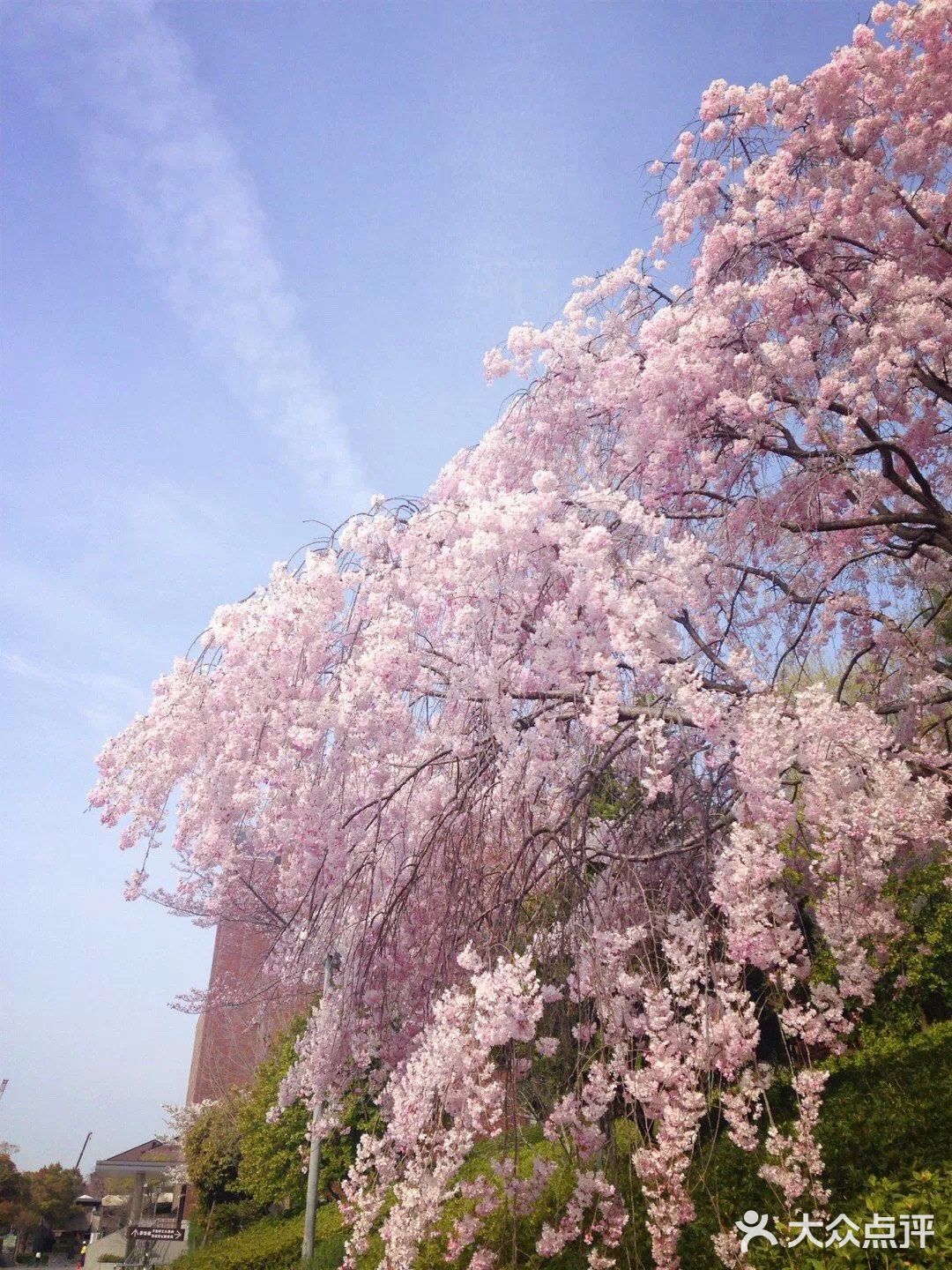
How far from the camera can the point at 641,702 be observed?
5434 mm

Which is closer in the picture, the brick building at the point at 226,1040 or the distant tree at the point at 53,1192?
the brick building at the point at 226,1040

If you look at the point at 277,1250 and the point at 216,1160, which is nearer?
the point at 277,1250

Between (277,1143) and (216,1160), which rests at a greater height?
(277,1143)

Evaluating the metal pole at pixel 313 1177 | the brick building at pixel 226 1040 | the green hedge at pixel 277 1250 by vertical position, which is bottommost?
the green hedge at pixel 277 1250

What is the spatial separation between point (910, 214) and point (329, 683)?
458 centimetres

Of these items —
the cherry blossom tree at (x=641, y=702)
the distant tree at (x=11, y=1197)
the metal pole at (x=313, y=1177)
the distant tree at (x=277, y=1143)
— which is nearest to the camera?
the cherry blossom tree at (x=641, y=702)

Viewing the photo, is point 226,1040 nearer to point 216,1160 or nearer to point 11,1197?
point 216,1160

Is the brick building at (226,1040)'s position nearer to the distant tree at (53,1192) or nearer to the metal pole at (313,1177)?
the metal pole at (313,1177)

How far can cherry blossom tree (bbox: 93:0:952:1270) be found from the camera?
14.6 feet

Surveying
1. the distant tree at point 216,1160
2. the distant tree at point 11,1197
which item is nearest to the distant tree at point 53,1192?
the distant tree at point 11,1197

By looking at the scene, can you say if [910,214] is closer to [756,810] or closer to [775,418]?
[775,418]

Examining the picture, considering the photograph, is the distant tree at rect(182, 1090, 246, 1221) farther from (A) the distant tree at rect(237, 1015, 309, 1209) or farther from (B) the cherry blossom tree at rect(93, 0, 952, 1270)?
(B) the cherry blossom tree at rect(93, 0, 952, 1270)

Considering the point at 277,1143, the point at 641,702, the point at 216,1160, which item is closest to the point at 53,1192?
the point at 216,1160

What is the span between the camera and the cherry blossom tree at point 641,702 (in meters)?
4.44
